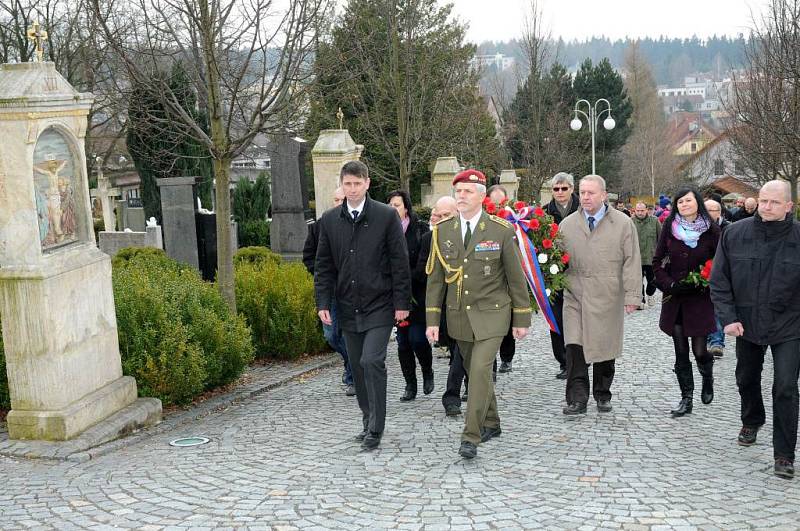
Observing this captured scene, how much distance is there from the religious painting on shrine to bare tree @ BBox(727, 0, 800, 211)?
35.1 feet

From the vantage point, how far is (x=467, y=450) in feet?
21.6

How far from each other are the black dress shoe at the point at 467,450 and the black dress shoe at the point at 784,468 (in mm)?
1959

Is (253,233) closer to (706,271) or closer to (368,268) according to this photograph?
(706,271)

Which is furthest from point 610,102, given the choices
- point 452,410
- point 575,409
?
point 452,410

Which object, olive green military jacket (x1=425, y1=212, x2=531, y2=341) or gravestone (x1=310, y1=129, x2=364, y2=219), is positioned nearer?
olive green military jacket (x1=425, y1=212, x2=531, y2=341)

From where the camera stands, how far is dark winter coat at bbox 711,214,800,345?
635 centimetres

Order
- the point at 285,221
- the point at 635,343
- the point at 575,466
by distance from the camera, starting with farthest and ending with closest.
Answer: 1. the point at 285,221
2. the point at 635,343
3. the point at 575,466

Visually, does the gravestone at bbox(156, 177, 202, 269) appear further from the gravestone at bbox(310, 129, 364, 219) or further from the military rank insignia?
the military rank insignia

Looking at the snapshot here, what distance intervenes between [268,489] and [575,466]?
6.73ft

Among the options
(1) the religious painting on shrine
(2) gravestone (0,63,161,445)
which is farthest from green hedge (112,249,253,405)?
(1) the religious painting on shrine

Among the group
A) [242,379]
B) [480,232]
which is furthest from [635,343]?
[480,232]

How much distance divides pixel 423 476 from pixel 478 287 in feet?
4.64

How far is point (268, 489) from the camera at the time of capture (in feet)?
19.9

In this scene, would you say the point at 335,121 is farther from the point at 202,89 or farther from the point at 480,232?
the point at 480,232
